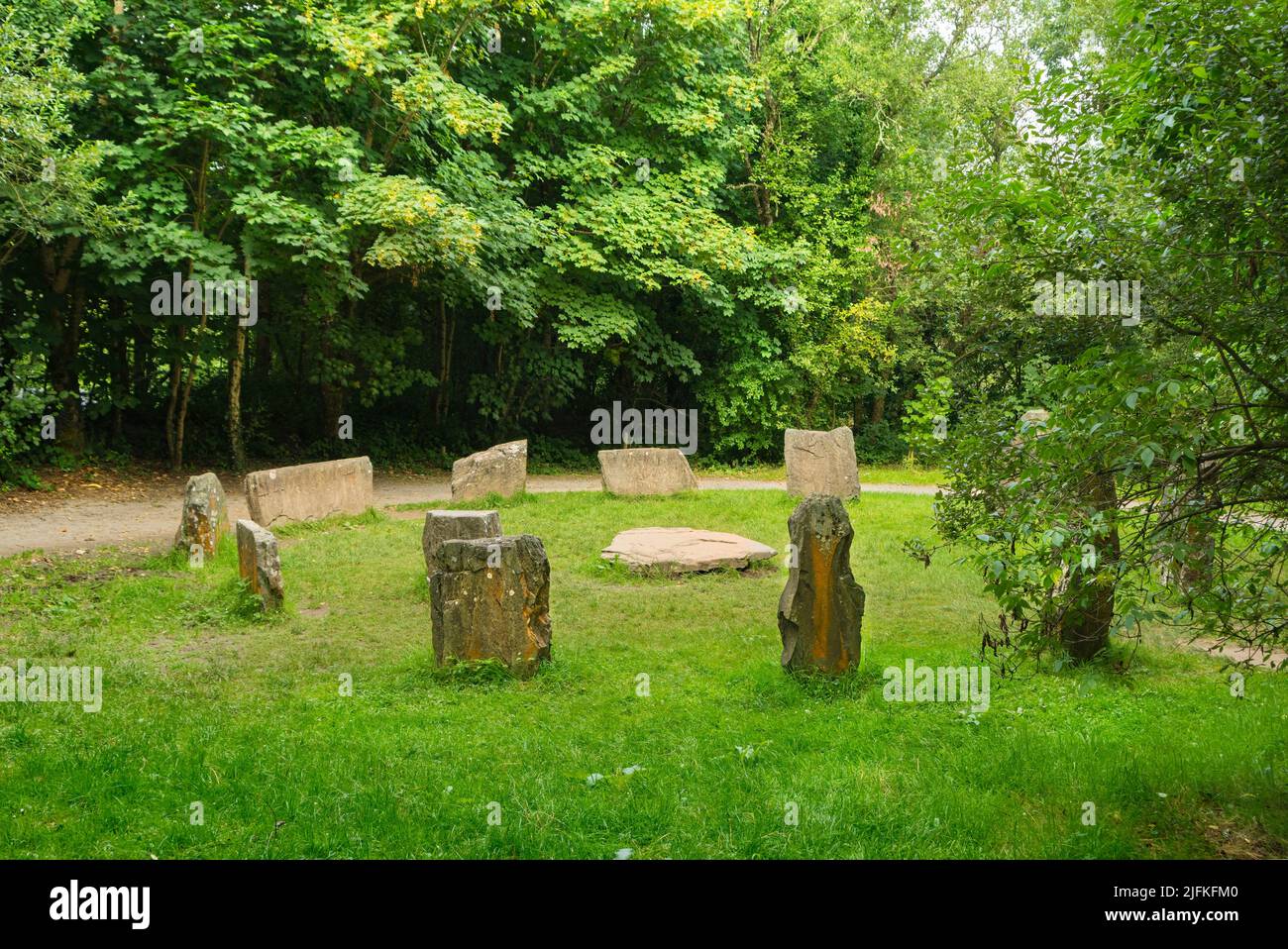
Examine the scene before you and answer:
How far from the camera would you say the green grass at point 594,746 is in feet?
16.9

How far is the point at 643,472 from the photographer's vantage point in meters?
17.6

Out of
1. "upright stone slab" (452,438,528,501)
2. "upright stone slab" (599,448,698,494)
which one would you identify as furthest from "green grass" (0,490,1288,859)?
"upright stone slab" (599,448,698,494)

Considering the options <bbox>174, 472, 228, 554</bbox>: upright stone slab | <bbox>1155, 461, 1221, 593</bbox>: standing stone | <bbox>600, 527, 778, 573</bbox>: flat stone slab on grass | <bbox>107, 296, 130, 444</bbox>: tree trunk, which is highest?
<bbox>107, 296, 130, 444</bbox>: tree trunk

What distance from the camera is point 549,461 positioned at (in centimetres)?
2317

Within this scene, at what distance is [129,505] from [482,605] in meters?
10.2

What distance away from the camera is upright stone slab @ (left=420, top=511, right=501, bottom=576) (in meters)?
9.95

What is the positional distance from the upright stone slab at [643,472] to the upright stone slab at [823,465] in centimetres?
200

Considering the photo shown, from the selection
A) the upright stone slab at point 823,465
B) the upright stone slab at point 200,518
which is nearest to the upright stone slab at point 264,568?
the upright stone slab at point 200,518

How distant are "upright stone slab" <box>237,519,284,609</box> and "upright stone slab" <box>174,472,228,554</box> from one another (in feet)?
7.45

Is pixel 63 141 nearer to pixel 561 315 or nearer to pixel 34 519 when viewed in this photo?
pixel 34 519

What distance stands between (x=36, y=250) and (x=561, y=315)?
9.80 metres

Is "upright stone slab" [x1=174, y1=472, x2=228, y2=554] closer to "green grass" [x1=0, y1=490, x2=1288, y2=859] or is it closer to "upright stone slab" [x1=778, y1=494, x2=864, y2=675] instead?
"green grass" [x1=0, y1=490, x2=1288, y2=859]

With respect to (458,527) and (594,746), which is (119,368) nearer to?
(458,527)
